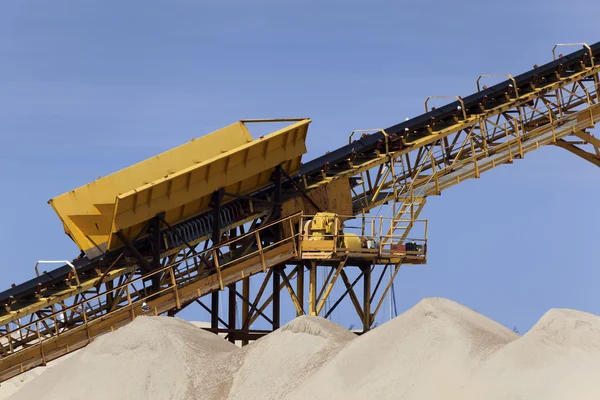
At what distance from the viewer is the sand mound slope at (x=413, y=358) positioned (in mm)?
19375

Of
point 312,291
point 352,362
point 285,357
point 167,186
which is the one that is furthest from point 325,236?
point 352,362

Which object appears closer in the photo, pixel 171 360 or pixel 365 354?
pixel 365 354

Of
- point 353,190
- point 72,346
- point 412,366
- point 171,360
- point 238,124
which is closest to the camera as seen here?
point 412,366

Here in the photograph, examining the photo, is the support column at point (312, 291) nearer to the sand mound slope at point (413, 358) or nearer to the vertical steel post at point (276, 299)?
the vertical steel post at point (276, 299)

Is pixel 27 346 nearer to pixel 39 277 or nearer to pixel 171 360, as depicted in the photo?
pixel 39 277

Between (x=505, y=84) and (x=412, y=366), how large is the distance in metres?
14.9

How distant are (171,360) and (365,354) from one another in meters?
3.55

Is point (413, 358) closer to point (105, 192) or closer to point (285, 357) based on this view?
point (285, 357)

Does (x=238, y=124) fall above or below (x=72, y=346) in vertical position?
above

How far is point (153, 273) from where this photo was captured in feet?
92.0

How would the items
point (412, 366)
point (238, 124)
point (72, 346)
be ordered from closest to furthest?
point (412, 366) → point (72, 346) → point (238, 124)

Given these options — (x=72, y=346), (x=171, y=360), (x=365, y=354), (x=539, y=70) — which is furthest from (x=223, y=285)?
(x=539, y=70)

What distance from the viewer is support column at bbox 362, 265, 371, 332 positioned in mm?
30727

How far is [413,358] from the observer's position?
65.6 ft
